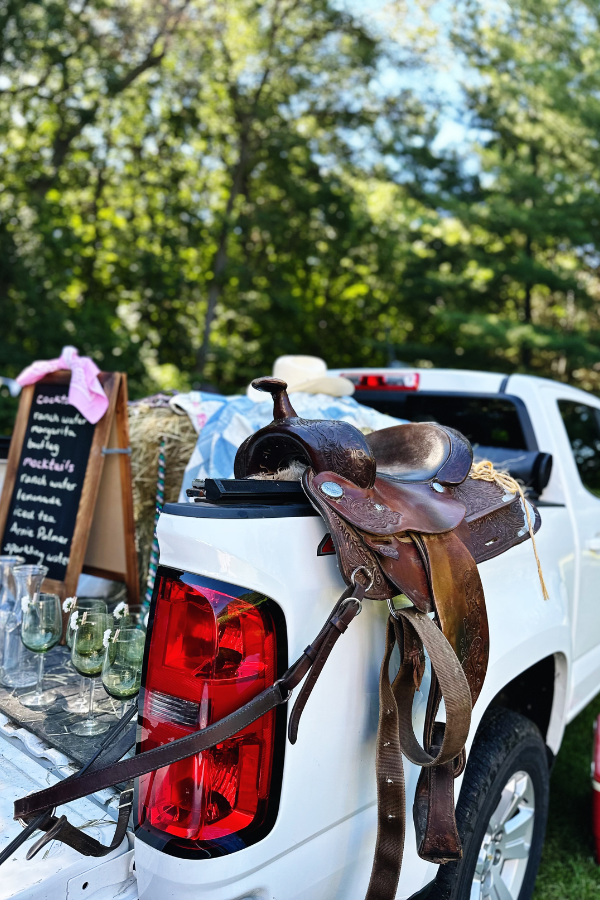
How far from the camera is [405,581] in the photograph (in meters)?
1.48

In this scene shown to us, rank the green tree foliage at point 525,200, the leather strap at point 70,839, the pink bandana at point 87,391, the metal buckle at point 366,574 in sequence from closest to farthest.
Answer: the leather strap at point 70,839 < the metal buckle at point 366,574 < the pink bandana at point 87,391 < the green tree foliage at point 525,200

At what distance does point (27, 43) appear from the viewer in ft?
41.3

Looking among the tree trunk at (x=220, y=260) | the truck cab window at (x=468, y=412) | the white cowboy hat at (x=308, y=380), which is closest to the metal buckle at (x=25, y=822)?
the white cowboy hat at (x=308, y=380)

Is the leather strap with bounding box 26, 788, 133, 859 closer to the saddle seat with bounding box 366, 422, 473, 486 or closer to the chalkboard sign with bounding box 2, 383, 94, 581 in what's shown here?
the saddle seat with bounding box 366, 422, 473, 486

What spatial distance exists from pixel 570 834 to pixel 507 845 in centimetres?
115

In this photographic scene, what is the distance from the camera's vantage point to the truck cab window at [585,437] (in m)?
3.37

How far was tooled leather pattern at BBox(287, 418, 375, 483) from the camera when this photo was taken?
157 cm

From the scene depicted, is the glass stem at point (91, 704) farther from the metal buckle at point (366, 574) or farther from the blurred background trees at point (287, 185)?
the blurred background trees at point (287, 185)

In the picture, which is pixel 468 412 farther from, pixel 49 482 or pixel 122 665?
pixel 122 665

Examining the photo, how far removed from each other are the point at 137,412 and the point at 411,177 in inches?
580

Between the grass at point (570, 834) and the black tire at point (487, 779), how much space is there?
0.53m

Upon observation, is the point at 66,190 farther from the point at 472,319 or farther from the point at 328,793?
the point at 328,793

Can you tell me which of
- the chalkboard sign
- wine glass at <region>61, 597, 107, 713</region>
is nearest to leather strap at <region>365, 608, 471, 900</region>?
wine glass at <region>61, 597, 107, 713</region>

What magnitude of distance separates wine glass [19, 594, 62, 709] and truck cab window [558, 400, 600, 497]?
→ 93.7 inches
